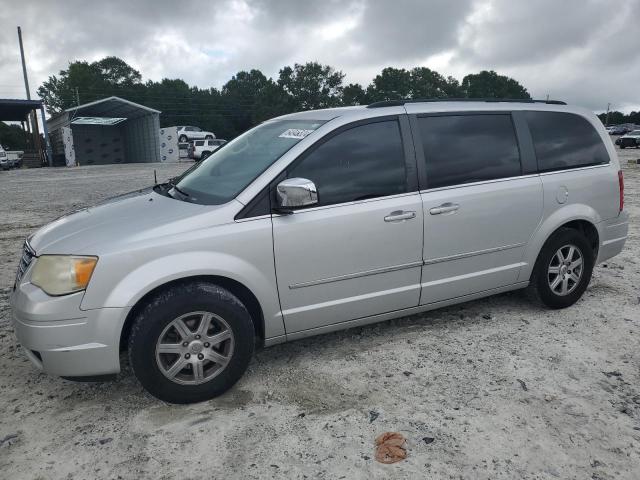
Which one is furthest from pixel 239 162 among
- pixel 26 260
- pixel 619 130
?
pixel 619 130

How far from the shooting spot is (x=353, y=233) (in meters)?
3.25

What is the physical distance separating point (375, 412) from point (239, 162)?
192 centimetres

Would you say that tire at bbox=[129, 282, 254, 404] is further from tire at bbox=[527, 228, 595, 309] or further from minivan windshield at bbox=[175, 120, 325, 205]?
tire at bbox=[527, 228, 595, 309]

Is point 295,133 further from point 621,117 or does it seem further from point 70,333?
point 621,117

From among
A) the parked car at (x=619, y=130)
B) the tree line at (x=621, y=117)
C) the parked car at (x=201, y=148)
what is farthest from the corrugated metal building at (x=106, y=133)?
the tree line at (x=621, y=117)

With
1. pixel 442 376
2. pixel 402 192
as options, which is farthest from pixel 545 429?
pixel 402 192

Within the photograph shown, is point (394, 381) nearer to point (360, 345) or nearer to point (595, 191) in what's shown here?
point (360, 345)

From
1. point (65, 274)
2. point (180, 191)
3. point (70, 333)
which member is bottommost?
point (70, 333)

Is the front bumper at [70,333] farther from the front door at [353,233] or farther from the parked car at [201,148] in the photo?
the parked car at [201,148]

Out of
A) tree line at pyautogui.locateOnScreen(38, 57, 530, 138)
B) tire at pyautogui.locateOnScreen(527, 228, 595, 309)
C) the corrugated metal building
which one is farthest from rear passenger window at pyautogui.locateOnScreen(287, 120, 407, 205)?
tree line at pyautogui.locateOnScreen(38, 57, 530, 138)

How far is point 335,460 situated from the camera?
2.45m

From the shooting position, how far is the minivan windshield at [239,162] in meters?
3.22

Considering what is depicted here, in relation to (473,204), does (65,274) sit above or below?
below

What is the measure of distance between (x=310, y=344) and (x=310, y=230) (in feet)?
3.47
